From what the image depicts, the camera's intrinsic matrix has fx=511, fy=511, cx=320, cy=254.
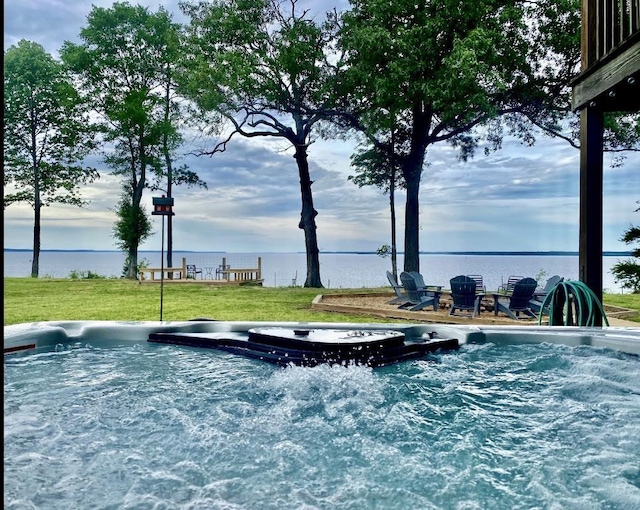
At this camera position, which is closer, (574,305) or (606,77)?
(606,77)

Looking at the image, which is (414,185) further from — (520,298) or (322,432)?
(322,432)

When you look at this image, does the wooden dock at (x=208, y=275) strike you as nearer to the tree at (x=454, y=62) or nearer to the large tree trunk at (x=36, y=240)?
the large tree trunk at (x=36, y=240)

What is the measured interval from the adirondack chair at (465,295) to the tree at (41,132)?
11037 mm

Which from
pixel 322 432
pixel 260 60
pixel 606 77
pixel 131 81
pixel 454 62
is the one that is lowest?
pixel 322 432

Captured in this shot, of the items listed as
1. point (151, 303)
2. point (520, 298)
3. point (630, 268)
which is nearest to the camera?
point (520, 298)

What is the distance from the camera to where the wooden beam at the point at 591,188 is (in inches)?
155

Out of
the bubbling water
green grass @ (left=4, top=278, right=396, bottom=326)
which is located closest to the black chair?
green grass @ (left=4, top=278, right=396, bottom=326)

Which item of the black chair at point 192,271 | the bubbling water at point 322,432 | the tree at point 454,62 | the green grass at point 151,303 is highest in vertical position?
the tree at point 454,62

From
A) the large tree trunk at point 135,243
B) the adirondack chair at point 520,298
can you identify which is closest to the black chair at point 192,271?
the large tree trunk at point 135,243

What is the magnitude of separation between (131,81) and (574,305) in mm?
12673

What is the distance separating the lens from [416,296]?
23.0 feet

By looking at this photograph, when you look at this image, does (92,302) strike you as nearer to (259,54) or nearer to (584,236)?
(259,54)

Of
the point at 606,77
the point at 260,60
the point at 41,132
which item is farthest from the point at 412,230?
the point at 41,132

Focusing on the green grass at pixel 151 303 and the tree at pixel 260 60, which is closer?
the green grass at pixel 151 303
